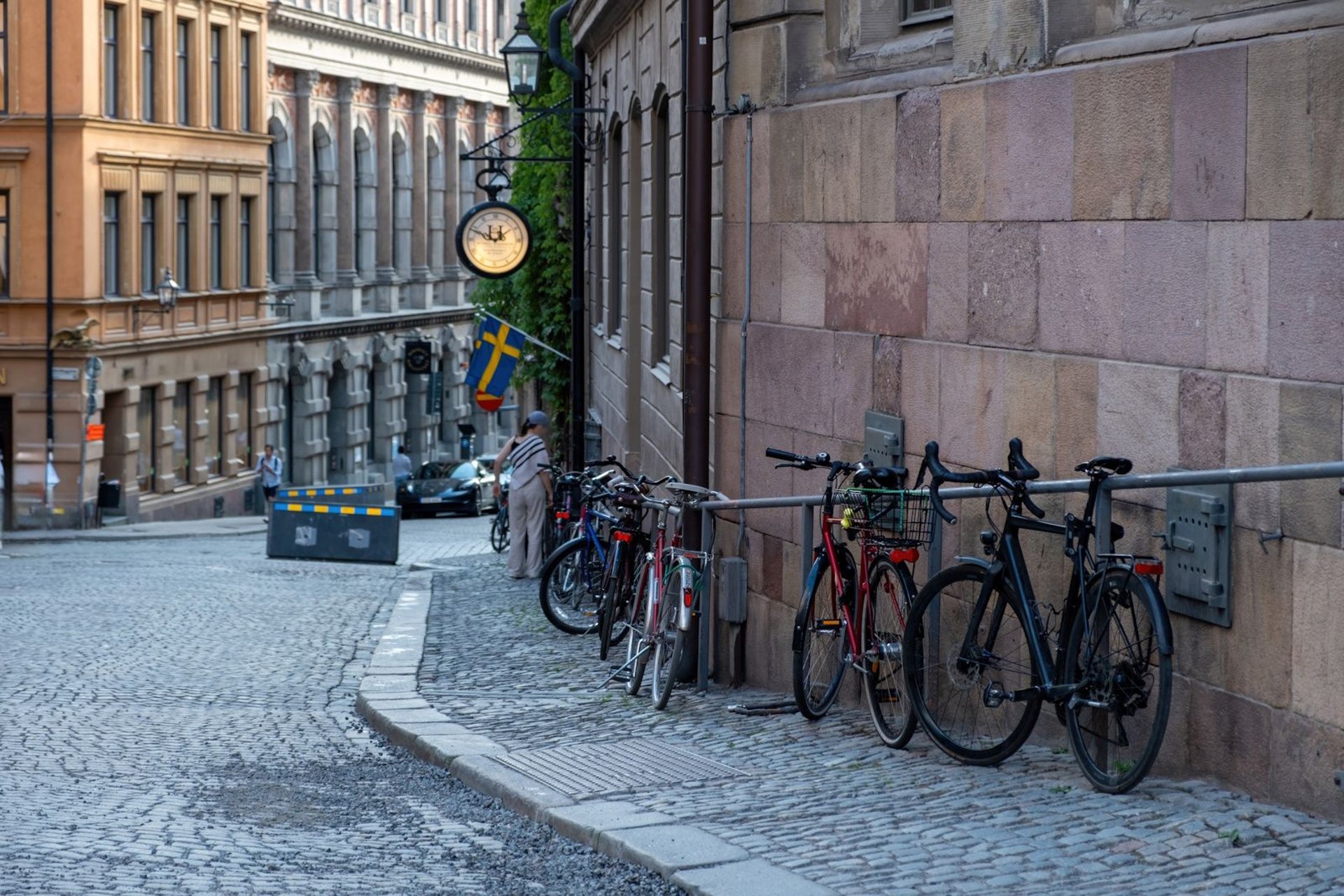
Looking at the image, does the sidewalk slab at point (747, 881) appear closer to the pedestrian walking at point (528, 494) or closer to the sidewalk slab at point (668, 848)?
the sidewalk slab at point (668, 848)

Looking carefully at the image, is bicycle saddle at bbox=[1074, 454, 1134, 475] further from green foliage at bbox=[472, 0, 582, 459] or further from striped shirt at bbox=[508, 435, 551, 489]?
green foliage at bbox=[472, 0, 582, 459]

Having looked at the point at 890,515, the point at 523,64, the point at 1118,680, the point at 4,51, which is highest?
the point at 4,51

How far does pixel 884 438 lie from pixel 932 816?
109 inches

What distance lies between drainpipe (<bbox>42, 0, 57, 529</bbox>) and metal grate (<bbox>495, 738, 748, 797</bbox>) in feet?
108

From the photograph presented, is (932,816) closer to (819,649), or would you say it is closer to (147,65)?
(819,649)

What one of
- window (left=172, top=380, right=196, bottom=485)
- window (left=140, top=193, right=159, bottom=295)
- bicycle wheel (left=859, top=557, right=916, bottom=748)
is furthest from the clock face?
window (left=172, top=380, right=196, bottom=485)

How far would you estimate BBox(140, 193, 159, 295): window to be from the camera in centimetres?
4409

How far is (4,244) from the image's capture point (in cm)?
4062

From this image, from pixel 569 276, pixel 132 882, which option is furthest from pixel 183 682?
pixel 569 276

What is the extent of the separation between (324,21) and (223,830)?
48505mm

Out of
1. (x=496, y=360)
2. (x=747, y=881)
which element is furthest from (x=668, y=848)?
(x=496, y=360)

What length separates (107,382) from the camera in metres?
41.7

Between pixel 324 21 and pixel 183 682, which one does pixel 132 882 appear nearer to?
pixel 183 682

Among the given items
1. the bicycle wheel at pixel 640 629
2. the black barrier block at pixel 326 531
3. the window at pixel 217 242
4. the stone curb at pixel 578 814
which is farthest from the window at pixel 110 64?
the bicycle wheel at pixel 640 629
